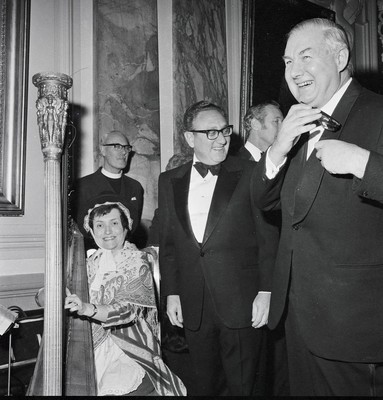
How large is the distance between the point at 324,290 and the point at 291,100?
4.12 m

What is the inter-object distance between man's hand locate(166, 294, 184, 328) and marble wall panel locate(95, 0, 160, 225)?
158 centimetres

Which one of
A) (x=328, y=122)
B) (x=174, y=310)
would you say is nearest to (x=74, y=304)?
(x=174, y=310)

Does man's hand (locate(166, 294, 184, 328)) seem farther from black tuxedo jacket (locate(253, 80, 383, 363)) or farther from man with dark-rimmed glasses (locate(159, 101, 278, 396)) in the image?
black tuxedo jacket (locate(253, 80, 383, 363))

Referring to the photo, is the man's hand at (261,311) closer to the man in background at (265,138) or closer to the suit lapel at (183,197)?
the suit lapel at (183,197)

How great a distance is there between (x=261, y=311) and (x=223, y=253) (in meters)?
0.36

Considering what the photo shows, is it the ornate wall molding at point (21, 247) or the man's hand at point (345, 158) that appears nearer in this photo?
the man's hand at point (345, 158)

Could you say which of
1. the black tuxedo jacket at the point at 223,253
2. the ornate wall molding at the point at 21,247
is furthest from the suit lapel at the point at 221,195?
the ornate wall molding at the point at 21,247

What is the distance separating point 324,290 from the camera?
160 cm

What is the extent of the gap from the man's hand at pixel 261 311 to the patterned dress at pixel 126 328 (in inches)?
19.1

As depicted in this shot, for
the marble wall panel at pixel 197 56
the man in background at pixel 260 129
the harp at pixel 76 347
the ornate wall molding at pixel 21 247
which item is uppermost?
the marble wall panel at pixel 197 56

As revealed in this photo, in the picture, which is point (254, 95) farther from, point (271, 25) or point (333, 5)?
point (333, 5)

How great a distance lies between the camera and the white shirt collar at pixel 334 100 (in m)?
1.71

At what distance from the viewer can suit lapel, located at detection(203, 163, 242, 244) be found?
8.38 ft

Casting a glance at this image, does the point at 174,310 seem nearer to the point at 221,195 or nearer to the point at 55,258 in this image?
the point at 221,195
